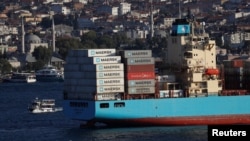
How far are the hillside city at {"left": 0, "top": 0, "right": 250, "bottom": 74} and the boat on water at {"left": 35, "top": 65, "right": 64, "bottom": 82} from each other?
7.11m

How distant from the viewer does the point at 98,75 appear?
1608 inches

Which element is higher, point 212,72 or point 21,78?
point 212,72

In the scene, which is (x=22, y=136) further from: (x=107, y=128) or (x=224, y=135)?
(x=224, y=135)

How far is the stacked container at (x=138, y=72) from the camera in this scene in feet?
135

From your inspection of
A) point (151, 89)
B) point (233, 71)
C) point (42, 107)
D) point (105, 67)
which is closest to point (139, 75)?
point (151, 89)

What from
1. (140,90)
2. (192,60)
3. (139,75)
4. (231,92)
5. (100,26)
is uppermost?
(192,60)

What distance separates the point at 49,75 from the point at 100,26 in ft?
175

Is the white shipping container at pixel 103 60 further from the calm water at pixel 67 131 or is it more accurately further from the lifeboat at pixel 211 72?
the lifeboat at pixel 211 72

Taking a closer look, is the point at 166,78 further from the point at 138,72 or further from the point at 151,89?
the point at 138,72

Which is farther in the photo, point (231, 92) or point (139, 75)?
point (231, 92)

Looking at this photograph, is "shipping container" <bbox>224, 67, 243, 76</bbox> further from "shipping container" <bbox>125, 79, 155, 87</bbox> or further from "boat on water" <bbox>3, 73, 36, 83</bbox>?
"boat on water" <bbox>3, 73, 36, 83</bbox>

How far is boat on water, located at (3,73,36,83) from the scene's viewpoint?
87119 millimetres

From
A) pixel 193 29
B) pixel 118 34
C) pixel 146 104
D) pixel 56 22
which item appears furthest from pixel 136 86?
pixel 56 22

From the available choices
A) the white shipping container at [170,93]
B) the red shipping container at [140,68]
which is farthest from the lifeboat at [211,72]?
the red shipping container at [140,68]
